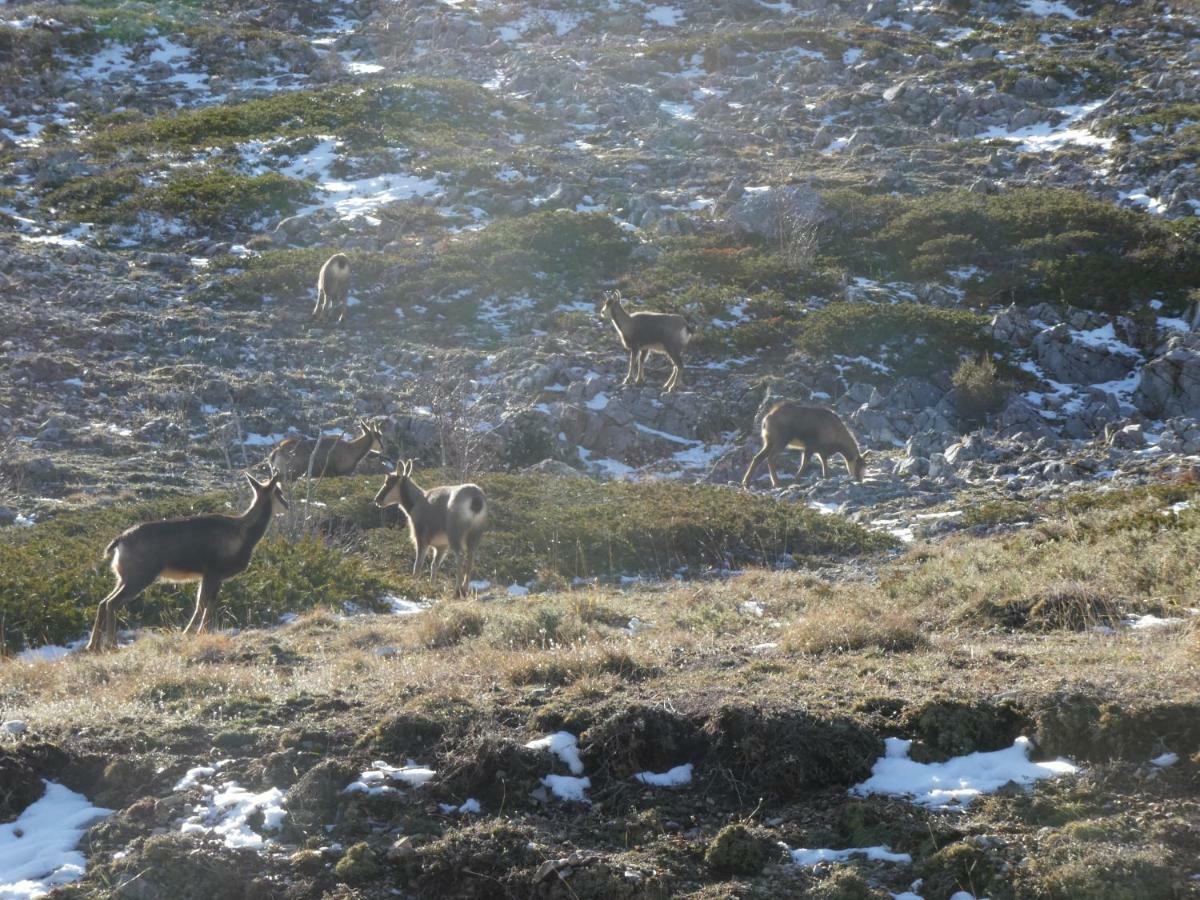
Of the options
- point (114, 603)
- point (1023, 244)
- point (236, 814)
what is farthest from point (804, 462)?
point (236, 814)

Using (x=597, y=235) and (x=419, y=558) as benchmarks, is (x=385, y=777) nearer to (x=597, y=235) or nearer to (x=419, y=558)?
(x=419, y=558)

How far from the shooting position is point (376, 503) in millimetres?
16359

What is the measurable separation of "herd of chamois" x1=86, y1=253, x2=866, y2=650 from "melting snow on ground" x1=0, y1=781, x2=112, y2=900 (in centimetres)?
518

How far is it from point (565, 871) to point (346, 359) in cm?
2160

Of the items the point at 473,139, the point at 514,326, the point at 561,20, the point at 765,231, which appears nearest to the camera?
the point at 514,326

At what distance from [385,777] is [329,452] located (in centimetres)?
1481

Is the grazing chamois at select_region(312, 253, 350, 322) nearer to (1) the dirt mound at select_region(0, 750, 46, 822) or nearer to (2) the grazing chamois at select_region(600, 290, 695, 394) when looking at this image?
(2) the grazing chamois at select_region(600, 290, 695, 394)

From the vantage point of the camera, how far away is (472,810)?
254 inches

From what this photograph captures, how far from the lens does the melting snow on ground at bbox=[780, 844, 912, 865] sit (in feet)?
19.1

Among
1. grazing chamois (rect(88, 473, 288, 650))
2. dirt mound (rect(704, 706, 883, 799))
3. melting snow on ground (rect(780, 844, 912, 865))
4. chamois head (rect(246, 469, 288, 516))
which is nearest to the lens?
melting snow on ground (rect(780, 844, 912, 865))

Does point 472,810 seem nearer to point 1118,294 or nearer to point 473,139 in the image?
point 1118,294

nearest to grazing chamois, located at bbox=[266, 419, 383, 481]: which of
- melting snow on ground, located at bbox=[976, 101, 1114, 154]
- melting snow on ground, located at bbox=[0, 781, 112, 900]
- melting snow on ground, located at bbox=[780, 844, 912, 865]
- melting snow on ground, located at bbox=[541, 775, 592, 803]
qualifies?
melting snow on ground, located at bbox=[0, 781, 112, 900]

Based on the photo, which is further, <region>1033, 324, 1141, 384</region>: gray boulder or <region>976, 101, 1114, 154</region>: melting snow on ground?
<region>976, 101, 1114, 154</region>: melting snow on ground

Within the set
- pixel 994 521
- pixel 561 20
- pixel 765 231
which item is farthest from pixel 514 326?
pixel 561 20
